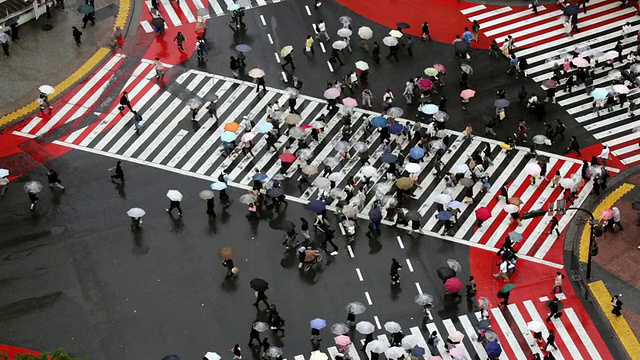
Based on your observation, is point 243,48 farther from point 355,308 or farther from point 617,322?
point 617,322

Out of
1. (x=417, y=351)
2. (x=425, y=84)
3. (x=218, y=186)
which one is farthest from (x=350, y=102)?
(x=417, y=351)

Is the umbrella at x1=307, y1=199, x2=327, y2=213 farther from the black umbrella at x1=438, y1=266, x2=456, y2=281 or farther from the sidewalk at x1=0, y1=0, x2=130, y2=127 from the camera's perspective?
the sidewalk at x1=0, y1=0, x2=130, y2=127

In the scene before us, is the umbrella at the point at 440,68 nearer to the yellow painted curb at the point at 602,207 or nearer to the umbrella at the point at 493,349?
the yellow painted curb at the point at 602,207

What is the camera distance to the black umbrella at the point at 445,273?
7044cm

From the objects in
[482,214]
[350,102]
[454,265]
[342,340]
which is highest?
[350,102]

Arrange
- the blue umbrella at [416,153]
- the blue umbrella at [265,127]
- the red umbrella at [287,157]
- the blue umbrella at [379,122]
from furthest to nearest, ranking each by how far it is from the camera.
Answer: the blue umbrella at [379,122]
the blue umbrella at [265,127]
the blue umbrella at [416,153]
the red umbrella at [287,157]

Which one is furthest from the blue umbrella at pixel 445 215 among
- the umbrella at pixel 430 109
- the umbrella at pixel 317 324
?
the umbrella at pixel 317 324

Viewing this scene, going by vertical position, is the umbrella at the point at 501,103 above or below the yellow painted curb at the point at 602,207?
above

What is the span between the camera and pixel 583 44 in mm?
88000

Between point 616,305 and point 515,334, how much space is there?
19.1ft

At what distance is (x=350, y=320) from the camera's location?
69.2m

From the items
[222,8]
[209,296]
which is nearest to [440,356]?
[209,296]

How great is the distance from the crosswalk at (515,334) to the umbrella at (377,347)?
521mm

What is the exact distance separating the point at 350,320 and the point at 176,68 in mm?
Result: 25860
